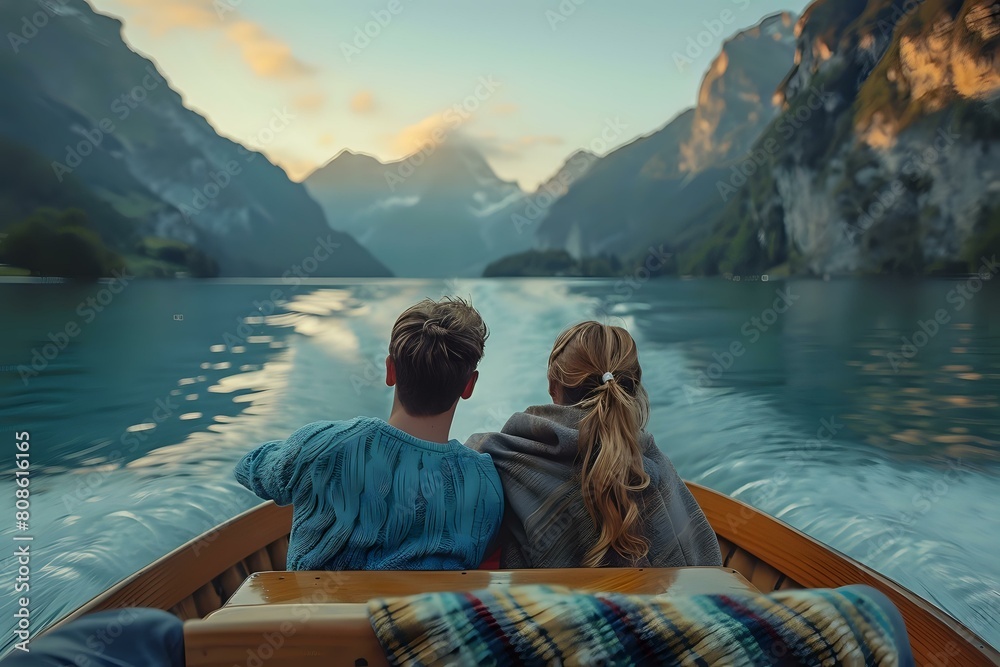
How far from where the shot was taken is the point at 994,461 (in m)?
8.63

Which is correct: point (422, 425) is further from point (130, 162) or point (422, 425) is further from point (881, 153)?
point (130, 162)

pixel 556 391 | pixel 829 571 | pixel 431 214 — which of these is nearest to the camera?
pixel 556 391

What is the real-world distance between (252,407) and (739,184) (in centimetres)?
5932

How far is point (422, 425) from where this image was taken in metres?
1.72

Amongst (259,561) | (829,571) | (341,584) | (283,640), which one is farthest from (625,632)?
(259,561)

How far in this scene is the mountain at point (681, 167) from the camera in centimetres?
5112

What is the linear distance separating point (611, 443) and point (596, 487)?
0.11m

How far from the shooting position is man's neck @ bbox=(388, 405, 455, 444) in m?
1.71

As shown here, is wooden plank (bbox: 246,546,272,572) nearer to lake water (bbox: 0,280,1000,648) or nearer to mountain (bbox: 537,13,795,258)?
lake water (bbox: 0,280,1000,648)

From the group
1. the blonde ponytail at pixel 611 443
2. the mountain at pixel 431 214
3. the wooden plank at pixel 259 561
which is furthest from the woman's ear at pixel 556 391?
the mountain at pixel 431 214

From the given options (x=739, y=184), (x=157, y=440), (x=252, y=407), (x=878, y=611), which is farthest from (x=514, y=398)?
(x=739, y=184)

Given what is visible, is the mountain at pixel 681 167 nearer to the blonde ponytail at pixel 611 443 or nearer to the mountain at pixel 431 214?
the mountain at pixel 431 214

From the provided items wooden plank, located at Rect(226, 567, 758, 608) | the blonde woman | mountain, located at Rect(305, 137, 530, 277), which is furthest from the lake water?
mountain, located at Rect(305, 137, 530, 277)

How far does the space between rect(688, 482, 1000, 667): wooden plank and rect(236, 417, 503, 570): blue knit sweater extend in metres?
1.03
